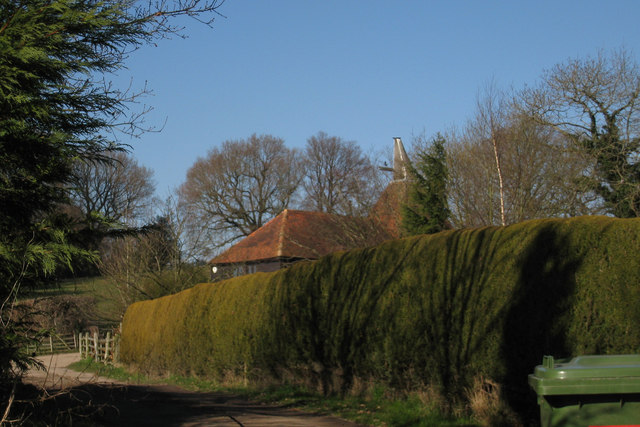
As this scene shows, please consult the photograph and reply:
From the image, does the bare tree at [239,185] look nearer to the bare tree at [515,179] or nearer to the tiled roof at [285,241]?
the tiled roof at [285,241]

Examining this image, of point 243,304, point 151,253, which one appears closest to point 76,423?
point 243,304

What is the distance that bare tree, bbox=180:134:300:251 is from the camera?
5075cm

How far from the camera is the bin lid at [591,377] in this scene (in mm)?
4090

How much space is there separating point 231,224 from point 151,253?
69.6 feet

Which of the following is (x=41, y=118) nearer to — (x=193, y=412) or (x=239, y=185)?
(x=193, y=412)

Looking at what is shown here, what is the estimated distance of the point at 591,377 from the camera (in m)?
4.14

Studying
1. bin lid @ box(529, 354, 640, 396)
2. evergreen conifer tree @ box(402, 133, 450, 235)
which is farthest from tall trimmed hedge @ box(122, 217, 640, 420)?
evergreen conifer tree @ box(402, 133, 450, 235)

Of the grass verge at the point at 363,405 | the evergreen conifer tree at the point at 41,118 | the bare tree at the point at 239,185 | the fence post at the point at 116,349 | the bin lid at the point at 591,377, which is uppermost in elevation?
the bare tree at the point at 239,185

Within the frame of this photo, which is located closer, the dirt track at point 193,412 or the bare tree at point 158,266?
the dirt track at point 193,412

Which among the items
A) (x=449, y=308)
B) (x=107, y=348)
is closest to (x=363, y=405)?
(x=449, y=308)

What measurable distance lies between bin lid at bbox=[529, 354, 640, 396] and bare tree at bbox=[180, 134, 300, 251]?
45.4m

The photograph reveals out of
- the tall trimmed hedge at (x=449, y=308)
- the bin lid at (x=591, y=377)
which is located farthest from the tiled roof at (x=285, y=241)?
the bin lid at (x=591, y=377)

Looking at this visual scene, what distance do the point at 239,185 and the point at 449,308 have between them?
4375cm

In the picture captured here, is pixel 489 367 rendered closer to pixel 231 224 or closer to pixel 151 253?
pixel 151 253
